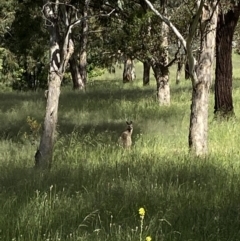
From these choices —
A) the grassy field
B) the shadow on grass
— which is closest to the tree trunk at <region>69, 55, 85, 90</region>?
the grassy field

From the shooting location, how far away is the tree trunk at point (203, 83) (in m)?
9.03

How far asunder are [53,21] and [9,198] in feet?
11.8

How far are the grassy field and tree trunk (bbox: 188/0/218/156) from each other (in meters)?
0.30

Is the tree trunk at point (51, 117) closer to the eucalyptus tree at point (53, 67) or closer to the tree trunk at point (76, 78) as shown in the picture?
the eucalyptus tree at point (53, 67)

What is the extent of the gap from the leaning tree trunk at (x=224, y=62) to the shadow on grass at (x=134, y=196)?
22.2 ft

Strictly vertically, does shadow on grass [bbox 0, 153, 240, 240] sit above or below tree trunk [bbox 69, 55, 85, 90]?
below

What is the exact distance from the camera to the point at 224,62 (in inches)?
593

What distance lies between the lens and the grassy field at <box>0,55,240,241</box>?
16.2 feet

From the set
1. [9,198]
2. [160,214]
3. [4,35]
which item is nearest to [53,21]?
[9,198]

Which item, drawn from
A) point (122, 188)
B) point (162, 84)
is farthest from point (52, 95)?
point (162, 84)

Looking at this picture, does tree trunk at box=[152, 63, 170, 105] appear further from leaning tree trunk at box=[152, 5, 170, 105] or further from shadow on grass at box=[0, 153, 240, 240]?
shadow on grass at box=[0, 153, 240, 240]

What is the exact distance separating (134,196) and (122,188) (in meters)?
0.34

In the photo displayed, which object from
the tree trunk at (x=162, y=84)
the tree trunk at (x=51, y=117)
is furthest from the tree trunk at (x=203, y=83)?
the tree trunk at (x=162, y=84)

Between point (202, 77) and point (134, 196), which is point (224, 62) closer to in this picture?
point (202, 77)
